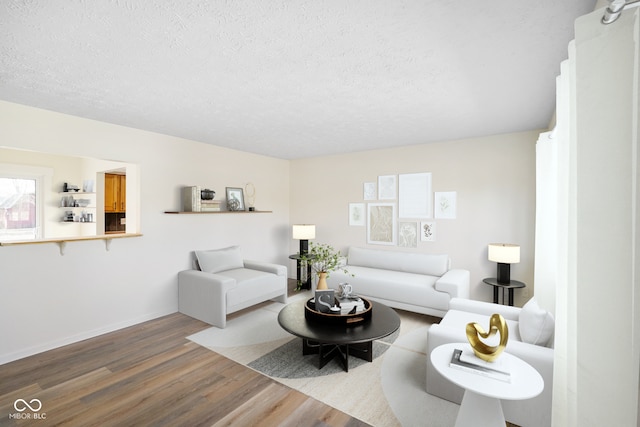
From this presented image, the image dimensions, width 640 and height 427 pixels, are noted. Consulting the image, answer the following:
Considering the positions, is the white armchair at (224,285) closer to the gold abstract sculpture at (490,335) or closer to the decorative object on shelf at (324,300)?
the decorative object on shelf at (324,300)

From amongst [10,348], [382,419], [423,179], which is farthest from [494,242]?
[10,348]

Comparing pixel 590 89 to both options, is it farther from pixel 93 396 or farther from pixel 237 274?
pixel 237 274

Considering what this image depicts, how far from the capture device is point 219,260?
4430 millimetres

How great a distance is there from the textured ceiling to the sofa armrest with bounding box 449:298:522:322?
1952 mm

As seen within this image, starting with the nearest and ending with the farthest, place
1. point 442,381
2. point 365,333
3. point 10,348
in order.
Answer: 1. point 442,381
2. point 365,333
3. point 10,348

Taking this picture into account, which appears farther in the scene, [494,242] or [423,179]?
[423,179]

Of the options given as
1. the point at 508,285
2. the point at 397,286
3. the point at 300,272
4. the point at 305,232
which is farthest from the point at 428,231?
the point at 300,272

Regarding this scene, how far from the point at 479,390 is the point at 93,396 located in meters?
2.73

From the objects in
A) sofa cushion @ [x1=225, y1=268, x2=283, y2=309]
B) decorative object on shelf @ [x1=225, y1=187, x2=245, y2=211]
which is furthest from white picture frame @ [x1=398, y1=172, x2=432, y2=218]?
decorative object on shelf @ [x1=225, y1=187, x2=245, y2=211]

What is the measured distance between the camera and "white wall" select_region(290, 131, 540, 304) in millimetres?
4004

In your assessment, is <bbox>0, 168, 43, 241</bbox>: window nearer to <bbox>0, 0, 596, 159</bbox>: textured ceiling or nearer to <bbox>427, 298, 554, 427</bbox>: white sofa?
<bbox>0, 0, 596, 159</bbox>: textured ceiling

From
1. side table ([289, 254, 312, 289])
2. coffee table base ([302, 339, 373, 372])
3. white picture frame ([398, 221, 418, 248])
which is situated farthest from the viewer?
side table ([289, 254, 312, 289])

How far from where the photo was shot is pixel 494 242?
4219mm

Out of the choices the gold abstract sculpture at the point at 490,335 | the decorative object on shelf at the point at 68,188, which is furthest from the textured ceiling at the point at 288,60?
the decorative object on shelf at the point at 68,188
